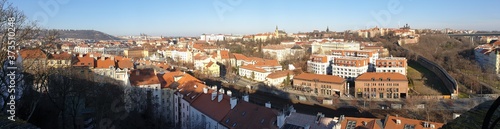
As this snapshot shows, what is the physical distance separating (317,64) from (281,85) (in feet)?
12.8

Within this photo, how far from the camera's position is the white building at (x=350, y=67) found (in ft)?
73.8

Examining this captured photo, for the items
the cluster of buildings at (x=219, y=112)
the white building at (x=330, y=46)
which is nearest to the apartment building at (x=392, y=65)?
the white building at (x=330, y=46)

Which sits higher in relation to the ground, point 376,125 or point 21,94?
point 21,94

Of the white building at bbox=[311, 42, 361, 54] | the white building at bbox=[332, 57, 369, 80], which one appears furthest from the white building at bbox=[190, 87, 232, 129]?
the white building at bbox=[311, 42, 361, 54]

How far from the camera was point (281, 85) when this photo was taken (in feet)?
73.3

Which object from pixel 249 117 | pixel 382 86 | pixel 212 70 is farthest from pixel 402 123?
pixel 212 70

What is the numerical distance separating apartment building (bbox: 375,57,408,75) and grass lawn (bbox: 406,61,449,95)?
2.88ft

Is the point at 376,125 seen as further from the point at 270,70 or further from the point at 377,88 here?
the point at 270,70

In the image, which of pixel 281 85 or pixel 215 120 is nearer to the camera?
pixel 215 120

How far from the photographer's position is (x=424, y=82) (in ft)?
71.9

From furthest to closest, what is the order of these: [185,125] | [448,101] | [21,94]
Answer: [448,101], [185,125], [21,94]

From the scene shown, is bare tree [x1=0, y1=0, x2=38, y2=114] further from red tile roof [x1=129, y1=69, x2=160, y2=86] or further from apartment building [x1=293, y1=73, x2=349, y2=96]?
apartment building [x1=293, y1=73, x2=349, y2=96]

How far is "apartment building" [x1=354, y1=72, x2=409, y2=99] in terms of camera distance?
1853 cm

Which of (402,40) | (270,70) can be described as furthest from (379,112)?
(402,40)
